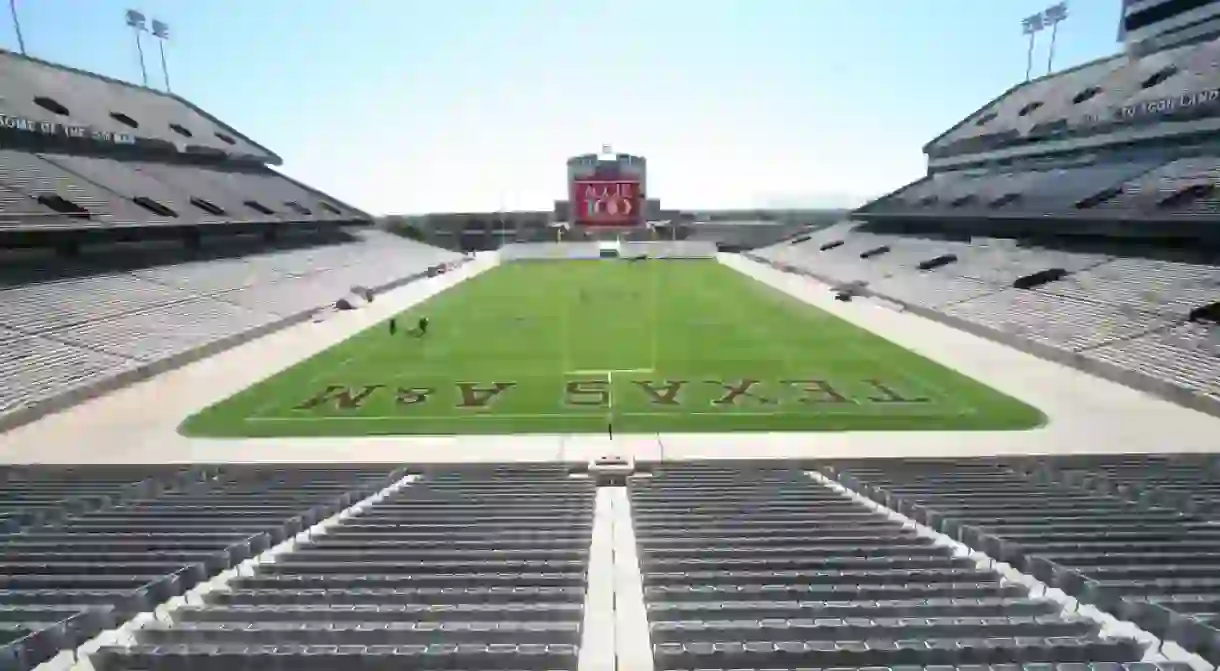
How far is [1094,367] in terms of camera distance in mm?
21250

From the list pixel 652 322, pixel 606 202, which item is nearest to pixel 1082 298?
pixel 652 322

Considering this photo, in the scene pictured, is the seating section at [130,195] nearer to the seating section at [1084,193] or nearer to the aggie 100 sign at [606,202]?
the aggie 100 sign at [606,202]

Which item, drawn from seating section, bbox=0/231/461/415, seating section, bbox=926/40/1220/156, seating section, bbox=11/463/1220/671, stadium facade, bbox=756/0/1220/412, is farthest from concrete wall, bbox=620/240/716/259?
seating section, bbox=11/463/1220/671

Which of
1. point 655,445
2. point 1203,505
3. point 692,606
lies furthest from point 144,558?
point 1203,505

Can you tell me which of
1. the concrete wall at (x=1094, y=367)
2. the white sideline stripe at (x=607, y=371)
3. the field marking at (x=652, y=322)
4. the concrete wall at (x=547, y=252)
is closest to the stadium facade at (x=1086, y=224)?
the concrete wall at (x=1094, y=367)

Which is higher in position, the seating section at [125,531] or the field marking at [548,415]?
the seating section at [125,531]

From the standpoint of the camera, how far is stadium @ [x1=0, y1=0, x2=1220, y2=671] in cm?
623

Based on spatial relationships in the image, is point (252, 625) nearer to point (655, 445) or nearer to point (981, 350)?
point (655, 445)

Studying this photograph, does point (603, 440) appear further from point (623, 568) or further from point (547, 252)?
point (547, 252)

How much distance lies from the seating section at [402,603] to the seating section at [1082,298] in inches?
708

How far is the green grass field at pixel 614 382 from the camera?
17.7 metres

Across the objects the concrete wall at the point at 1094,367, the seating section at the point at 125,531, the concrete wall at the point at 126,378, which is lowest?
the concrete wall at the point at 1094,367

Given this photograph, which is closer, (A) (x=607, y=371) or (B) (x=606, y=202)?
(A) (x=607, y=371)

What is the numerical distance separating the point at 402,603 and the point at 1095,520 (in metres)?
8.64
